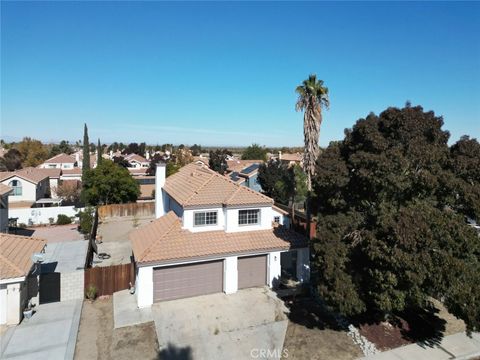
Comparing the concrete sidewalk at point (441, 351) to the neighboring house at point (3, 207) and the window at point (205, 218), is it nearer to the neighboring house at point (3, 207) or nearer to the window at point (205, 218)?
the window at point (205, 218)

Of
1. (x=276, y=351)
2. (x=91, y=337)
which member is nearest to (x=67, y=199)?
(x=91, y=337)

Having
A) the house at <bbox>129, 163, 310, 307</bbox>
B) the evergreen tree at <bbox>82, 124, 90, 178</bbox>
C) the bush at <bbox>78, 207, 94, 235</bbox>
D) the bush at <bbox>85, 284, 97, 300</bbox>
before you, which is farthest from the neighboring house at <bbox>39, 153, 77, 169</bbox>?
the bush at <bbox>85, 284, 97, 300</bbox>

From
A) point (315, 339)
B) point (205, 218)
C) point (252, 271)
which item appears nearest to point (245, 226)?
point (205, 218)

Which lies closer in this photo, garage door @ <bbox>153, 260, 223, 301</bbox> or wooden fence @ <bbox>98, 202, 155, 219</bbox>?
garage door @ <bbox>153, 260, 223, 301</bbox>

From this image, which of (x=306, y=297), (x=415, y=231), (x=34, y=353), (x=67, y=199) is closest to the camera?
(x=415, y=231)

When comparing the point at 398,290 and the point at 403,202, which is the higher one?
the point at 403,202

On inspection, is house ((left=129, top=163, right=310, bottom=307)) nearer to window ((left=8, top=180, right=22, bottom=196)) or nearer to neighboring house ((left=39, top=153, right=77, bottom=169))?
window ((left=8, top=180, right=22, bottom=196))

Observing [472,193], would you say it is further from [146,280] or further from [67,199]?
[67,199]
